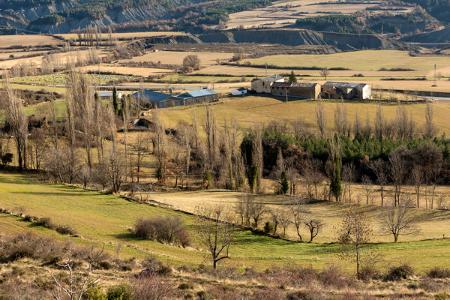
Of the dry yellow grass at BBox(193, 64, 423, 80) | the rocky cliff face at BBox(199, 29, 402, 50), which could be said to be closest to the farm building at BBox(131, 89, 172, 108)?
the dry yellow grass at BBox(193, 64, 423, 80)

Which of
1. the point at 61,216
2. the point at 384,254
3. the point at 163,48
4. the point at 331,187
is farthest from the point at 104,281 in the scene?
the point at 163,48

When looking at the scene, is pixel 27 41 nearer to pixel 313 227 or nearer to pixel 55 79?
pixel 55 79

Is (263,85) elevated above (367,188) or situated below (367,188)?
above

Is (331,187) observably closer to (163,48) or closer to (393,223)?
(393,223)

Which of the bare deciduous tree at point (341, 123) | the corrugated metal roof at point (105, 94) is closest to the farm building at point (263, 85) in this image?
the corrugated metal roof at point (105, 94)

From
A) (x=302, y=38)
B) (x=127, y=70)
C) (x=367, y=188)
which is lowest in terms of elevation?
(x=367, y=188)

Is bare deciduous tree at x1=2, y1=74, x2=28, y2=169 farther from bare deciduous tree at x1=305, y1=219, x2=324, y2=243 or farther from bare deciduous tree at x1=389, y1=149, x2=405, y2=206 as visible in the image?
bare deciduous tree at x1=389, y1=149, x2=405, y2=206

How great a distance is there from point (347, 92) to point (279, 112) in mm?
12883

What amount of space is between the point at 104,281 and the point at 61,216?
42.0ft

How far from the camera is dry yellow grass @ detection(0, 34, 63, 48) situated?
7140 inches

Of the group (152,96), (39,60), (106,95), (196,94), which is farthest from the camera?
(39,60)

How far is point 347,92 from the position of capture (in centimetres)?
9019

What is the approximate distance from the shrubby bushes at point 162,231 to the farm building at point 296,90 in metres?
59.2

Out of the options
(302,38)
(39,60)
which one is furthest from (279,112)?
(302,38)
